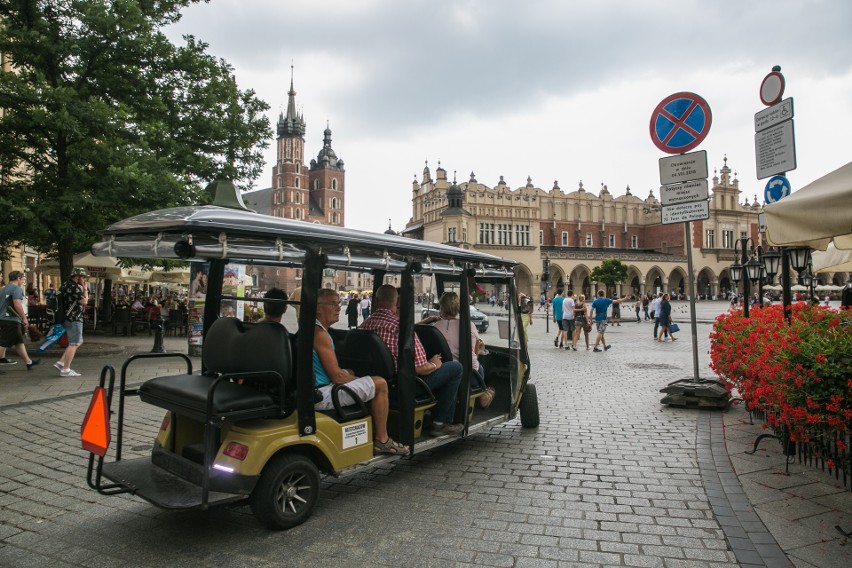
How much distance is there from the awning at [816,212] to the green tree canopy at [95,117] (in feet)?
36.6

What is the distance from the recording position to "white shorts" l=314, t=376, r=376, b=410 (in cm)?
441

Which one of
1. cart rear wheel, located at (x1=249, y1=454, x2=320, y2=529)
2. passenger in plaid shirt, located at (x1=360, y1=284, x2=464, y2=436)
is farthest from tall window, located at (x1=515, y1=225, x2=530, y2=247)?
cart rear wheel, located at (x1=249, y1=454, x2=320, y2=529)

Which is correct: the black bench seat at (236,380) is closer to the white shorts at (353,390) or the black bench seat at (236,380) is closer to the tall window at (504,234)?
the white shorts at (353,390)

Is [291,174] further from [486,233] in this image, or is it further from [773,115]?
[773,115]

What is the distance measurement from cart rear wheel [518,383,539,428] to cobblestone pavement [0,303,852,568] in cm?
22

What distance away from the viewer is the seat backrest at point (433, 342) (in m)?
5.76

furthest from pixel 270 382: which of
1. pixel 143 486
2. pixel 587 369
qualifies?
pixel 587 369

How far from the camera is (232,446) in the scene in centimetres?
378

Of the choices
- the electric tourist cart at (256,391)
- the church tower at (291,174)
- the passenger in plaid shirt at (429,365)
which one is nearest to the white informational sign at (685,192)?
the passenger in plaid shirt at (429,365)

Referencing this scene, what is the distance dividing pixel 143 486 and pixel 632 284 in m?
79.2

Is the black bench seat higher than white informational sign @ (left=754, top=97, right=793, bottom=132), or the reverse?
white informational sign @ (left=754, top=97, right=793, bottom=132)

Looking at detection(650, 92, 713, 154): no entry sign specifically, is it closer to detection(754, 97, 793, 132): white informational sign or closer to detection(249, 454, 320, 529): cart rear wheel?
detection(754, 97, 793, 132): white informational sign

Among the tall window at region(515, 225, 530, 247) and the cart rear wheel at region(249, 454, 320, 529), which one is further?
the tall window at region(515, 225, 530, 247)

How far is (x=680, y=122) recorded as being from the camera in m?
7.93
